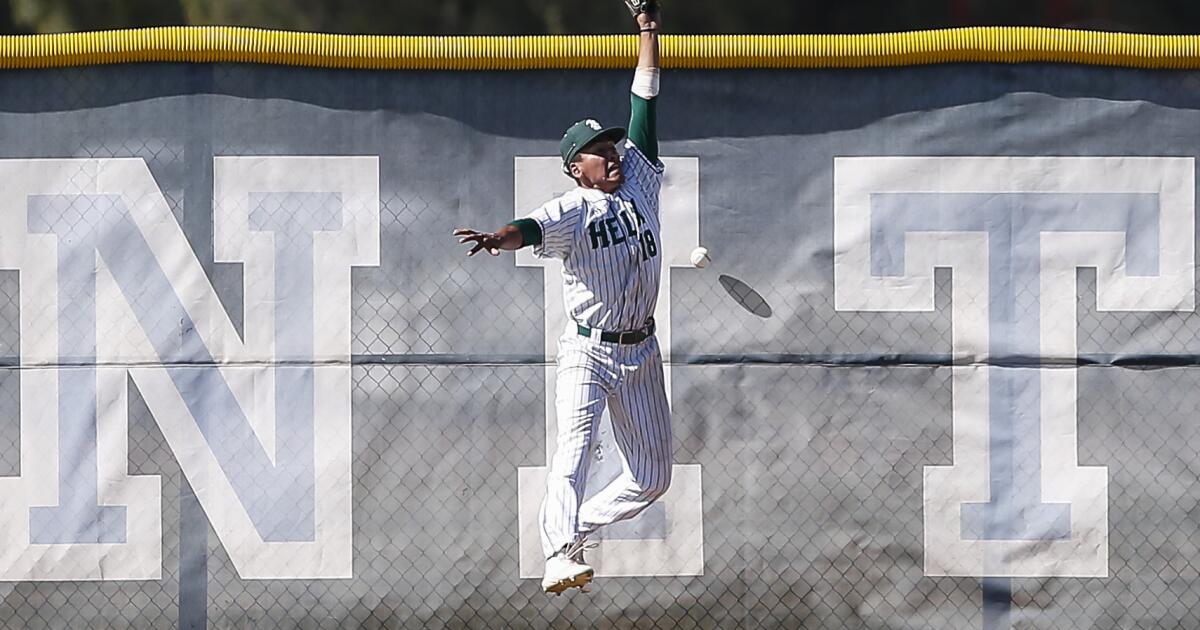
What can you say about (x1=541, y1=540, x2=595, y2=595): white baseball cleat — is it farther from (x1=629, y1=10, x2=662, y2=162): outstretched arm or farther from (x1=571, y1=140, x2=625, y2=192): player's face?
(x1=629, y1=10, x2=662, y2=162): outstretched arm

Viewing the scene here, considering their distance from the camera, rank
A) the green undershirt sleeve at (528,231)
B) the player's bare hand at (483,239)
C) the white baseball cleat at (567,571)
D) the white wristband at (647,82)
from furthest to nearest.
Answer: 1. the white wristband at (647,82)
2. the white baseball cleat at (567,571)
3. the green undershirt sleeve at (528,231)
4. the player's bare hand at (483,239)

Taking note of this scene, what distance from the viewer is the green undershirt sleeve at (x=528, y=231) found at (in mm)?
5230

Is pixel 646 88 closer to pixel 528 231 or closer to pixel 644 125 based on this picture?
pixel 644 125

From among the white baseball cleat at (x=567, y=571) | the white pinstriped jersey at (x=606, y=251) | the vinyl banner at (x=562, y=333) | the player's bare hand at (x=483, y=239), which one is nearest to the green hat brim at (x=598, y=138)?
the white pinstriped jersey at (x=606, y=251)

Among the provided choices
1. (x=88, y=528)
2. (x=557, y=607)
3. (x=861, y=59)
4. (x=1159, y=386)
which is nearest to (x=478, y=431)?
(x=557, y=607)

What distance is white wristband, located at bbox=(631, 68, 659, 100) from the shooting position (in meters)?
5.60

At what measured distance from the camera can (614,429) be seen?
5727mm

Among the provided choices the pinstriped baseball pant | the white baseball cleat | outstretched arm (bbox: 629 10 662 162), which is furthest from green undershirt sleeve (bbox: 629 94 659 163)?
the white baseball cleat

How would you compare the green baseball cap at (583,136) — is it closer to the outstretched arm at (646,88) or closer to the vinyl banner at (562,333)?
the outstretched arm at (646,88)

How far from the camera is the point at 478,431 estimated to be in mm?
6426

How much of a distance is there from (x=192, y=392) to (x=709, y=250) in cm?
223

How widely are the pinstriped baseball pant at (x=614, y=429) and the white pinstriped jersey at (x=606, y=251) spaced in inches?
5.0

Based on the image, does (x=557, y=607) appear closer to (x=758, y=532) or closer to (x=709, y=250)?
(x=758, y=532)

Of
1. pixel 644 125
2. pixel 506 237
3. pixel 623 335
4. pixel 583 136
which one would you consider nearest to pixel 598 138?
pixel 583 136
